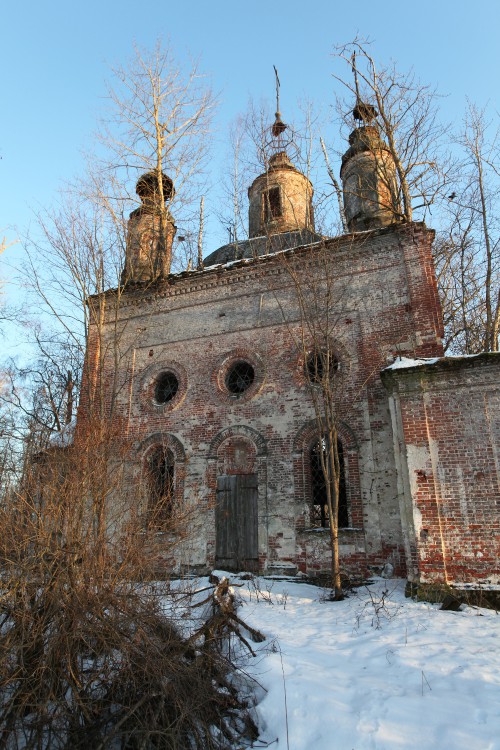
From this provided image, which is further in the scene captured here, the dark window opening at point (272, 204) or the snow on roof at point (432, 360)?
the dark window opening at point (272, 204)

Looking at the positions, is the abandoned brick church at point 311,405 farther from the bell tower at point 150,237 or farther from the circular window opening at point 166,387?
the bell tower at point 150,237

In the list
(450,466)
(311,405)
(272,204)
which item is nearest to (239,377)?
(311,405)

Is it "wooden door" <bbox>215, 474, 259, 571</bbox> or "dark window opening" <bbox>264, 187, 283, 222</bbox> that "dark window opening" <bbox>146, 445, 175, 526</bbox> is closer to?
"wooden door" <bbox>215, 474, 259, 571</bbox>

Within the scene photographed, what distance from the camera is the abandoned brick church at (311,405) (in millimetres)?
8461

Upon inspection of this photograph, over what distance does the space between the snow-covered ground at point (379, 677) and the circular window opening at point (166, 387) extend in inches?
256

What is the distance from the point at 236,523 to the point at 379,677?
613 cm

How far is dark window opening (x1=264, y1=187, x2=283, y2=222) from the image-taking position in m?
17.3

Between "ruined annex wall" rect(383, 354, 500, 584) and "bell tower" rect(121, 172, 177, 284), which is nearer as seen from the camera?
"ruined annex wall" rect(383, 354, 500, 584)

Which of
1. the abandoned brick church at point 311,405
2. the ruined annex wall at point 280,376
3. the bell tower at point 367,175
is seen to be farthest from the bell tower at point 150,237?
the bell tower at point 367,175

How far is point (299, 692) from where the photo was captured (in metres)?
4.66

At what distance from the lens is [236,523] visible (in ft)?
35.7

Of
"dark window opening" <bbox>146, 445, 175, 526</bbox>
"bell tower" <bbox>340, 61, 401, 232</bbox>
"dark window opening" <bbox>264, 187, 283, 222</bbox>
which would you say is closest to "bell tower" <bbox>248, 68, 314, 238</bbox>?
"dark window opening" <bbox>264, 187, 283, 222</bbox>

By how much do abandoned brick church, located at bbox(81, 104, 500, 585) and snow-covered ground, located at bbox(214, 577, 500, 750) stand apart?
5.83 feet

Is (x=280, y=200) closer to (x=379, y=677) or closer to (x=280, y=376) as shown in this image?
(x=280, y=376)
